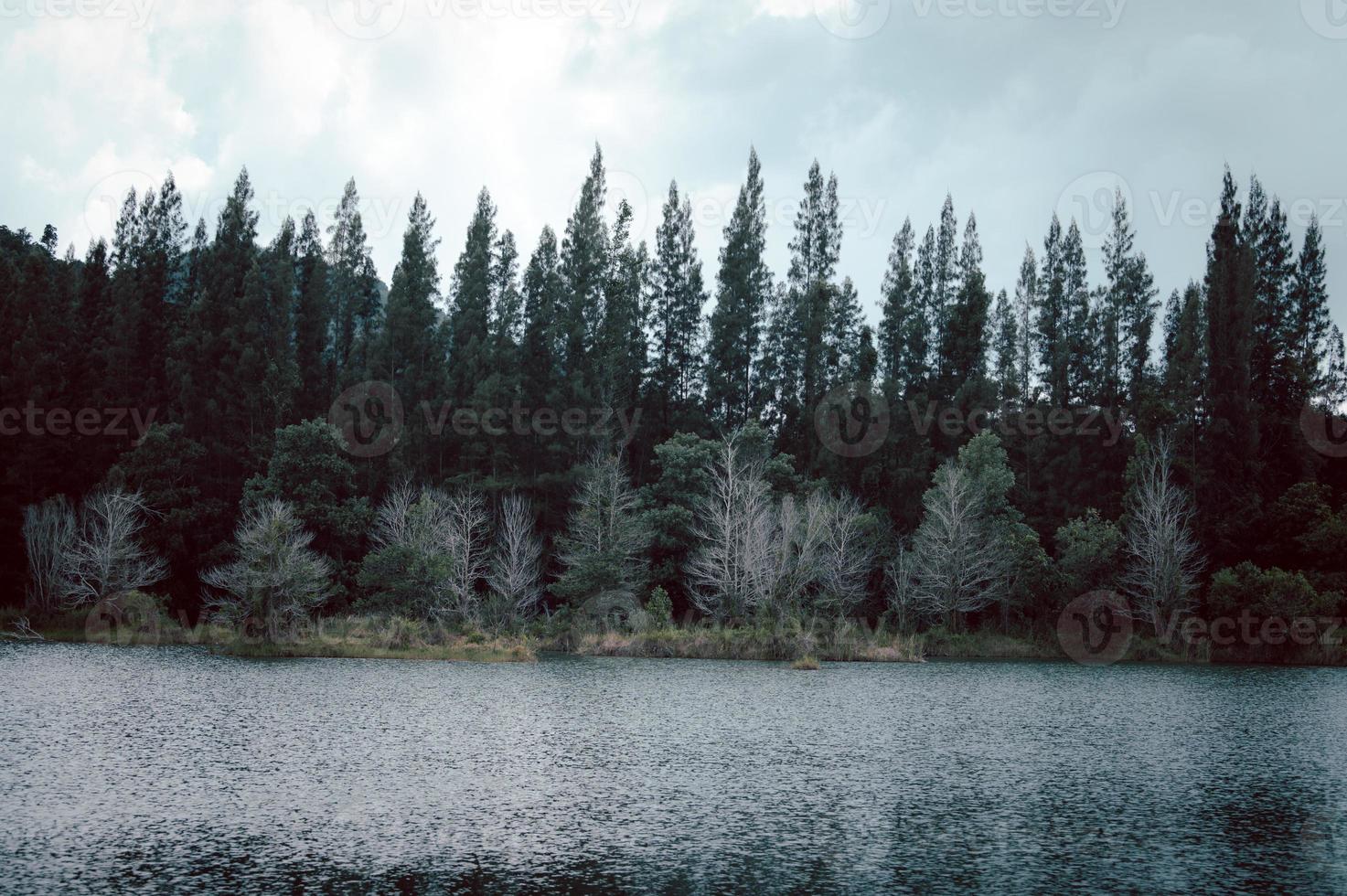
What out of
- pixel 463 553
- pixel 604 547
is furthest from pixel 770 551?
pixel 463 553

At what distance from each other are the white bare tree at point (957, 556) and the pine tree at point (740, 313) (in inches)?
871

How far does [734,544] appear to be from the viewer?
62719mm

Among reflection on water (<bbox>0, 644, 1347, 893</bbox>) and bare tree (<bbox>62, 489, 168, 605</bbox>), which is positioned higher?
bare tree (<bbox>62, 489, 168, 605</bbox>)

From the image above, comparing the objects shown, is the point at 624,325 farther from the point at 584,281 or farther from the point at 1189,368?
the point at 1189,368

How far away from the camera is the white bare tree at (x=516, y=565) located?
60094 millimetres

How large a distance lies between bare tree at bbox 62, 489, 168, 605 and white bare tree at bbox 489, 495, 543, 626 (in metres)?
20.7

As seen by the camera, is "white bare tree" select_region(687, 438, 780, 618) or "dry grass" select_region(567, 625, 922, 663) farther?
"white bare tree" select_region(687, 438, 780, 618)

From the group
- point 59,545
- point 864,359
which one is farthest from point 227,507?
point 864,359

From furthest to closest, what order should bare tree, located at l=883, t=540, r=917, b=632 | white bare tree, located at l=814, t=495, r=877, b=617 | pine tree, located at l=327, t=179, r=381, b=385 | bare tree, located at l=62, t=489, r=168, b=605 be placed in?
pine tree, located at l=327, t=179, r=381, b=385
bare tree, located at l=883, t=540, r=917, b=632
white bare tree, located at l=814, t=495, r=877, b=617
bare tree, located at l=62, t=489, r=168, b=605

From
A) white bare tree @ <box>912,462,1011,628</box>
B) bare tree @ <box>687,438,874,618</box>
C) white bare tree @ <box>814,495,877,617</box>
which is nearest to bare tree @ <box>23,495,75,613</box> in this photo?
bare tree @ <box>687,438,874,618</box>

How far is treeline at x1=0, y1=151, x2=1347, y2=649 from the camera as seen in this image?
208 feet

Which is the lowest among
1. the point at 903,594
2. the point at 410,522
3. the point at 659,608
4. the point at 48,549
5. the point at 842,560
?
the point at 659,608

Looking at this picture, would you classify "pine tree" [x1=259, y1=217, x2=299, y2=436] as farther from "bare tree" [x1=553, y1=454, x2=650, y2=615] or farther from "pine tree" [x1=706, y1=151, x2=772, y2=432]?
"pine tree" [x1=706, y1=151, x2=772, y2=432]

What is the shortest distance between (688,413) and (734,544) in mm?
22193
